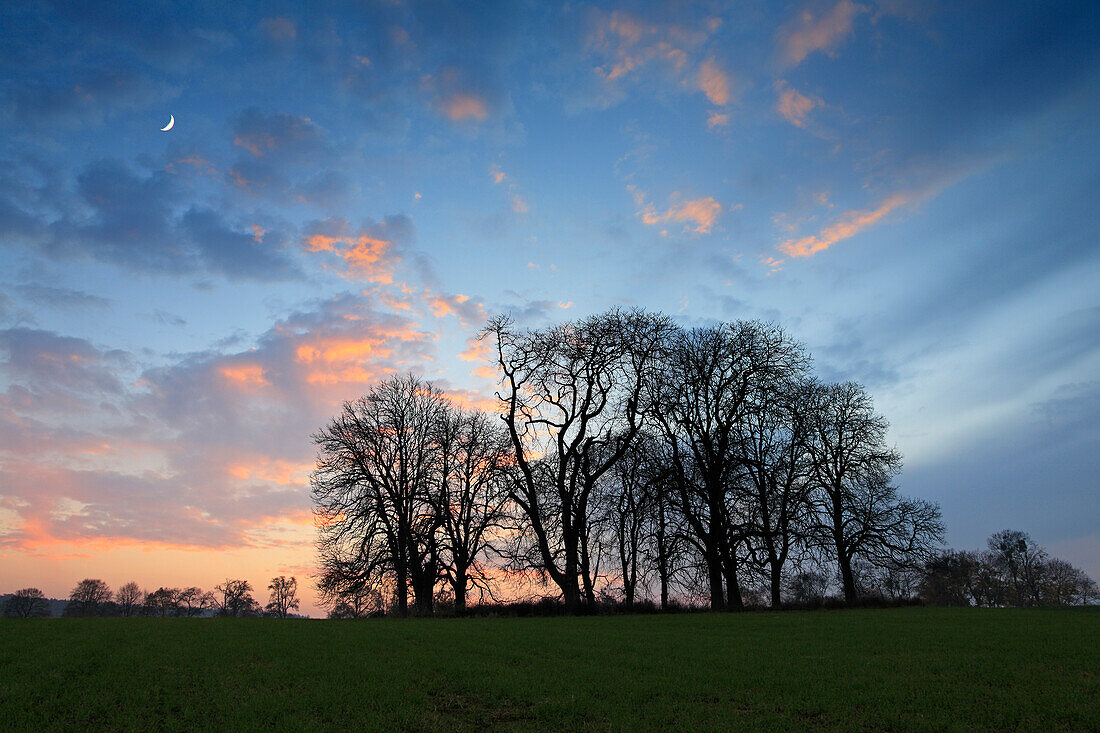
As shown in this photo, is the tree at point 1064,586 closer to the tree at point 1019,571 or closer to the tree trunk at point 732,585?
the tree at point 1019,571

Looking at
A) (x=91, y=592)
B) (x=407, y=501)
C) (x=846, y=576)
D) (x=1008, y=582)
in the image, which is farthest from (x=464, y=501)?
(x=91, y=592)

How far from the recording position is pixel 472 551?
4181 centimetres

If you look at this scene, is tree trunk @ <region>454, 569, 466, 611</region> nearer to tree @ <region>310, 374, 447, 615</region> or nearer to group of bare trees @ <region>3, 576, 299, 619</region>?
tree @ <region>310, 374, 447, 615</region>

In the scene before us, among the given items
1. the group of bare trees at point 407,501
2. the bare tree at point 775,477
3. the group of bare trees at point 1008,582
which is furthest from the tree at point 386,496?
the group of bare trees at point 1008,582

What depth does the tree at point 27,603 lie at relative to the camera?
83.8 m

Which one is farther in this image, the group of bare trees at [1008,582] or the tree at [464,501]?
the group of bare trees at [1008,582]

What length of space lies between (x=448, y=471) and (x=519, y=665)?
2888 centimetres

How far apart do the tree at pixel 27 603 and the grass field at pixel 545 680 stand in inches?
3626

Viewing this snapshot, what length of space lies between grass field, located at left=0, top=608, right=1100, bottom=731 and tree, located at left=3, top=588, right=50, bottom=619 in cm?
9209

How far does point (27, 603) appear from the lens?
85.1m

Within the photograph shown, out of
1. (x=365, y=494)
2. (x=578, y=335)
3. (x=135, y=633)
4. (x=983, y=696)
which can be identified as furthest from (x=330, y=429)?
(x=983, y=696)

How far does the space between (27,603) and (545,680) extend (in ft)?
360

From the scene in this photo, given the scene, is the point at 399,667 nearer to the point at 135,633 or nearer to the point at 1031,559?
the point at 135,633

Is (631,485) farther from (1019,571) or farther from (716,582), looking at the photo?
(1019,571)
